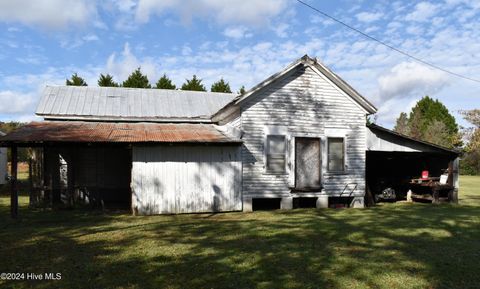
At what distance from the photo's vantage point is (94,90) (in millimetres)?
21516

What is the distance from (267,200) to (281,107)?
13.5ft

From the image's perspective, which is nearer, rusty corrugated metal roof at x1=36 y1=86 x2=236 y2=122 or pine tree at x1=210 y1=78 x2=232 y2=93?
rusty corrugated metal roof at x1=36 y1=86 x2=236 y2=122

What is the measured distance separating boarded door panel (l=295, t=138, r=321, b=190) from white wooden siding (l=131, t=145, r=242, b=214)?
2670 mm

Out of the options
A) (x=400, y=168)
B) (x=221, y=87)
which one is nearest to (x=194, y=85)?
(x=221, y=87)

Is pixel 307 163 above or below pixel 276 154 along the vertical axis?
below

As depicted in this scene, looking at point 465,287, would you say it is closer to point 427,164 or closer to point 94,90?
point 427,164

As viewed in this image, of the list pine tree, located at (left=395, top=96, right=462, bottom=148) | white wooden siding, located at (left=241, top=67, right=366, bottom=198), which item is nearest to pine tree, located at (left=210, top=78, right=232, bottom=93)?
white wooden siding, located at (left=241, top=67, right=366, bottom=198)

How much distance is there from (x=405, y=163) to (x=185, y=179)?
14.1 m

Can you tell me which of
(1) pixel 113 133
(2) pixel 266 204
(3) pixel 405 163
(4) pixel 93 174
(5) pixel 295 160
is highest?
(1) pixel 113 133

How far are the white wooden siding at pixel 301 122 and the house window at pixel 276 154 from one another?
26 cm

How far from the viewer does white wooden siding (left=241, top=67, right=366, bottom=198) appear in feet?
54.0

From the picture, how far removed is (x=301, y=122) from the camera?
17.1 metres

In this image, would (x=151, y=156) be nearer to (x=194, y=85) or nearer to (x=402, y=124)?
(x=194, y=85)

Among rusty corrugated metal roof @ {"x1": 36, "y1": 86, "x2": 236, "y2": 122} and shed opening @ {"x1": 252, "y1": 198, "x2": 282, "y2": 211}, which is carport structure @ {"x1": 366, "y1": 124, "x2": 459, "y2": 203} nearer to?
shed opening @ {"x1": 252, "y1": 198, "x2": 282, "y2": 211}
